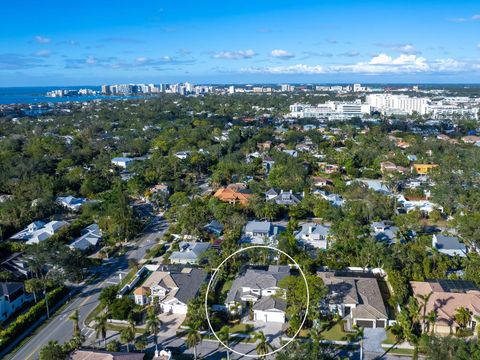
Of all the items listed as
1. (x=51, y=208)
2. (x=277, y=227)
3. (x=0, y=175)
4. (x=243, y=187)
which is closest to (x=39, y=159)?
(x=0, y=175)

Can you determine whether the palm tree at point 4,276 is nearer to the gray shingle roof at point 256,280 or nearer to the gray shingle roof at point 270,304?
the gray shingle roof at point 256,280

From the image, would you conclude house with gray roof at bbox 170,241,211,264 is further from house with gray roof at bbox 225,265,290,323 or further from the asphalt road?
house with gray roof at bbox 225,265,290,323

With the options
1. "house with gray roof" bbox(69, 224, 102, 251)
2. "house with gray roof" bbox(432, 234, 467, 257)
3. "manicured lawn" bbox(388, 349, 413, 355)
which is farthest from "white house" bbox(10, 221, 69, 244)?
"house with gray roof" bbox(432, 234, 467, 257)

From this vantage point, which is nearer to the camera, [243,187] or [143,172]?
[243,187]

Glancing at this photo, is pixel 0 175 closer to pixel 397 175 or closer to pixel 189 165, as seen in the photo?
pixel 189 165

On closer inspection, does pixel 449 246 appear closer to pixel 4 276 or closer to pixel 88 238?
pixel 88 238

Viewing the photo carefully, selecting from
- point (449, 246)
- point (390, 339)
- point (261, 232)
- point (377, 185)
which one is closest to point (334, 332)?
point (390, 339)

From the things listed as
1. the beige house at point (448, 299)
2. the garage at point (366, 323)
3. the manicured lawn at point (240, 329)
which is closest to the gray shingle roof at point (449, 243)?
the beige house at point (448, 299)
